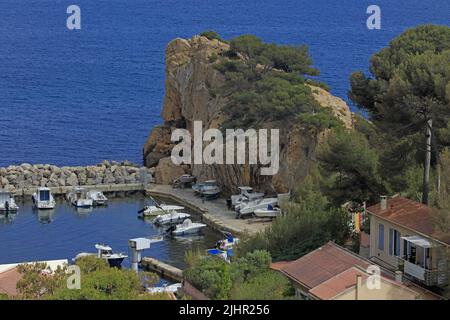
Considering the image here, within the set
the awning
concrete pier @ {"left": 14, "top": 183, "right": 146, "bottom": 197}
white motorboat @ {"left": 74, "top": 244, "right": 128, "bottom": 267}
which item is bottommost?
white motorboat @ {"left": 74, "top": 244, "right": 128, "bottom": 267}

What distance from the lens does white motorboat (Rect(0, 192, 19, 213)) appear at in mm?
48906

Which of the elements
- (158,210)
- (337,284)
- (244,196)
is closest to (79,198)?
(158,210)

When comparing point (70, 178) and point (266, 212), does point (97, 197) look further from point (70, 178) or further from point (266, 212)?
point (266, 212)

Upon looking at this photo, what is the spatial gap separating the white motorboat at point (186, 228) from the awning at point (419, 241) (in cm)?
1916

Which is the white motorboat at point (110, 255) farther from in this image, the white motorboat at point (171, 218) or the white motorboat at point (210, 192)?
the white motorboat at point (210, 192)

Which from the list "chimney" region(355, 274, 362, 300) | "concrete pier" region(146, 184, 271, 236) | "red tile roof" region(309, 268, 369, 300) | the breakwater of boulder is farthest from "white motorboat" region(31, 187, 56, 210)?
"chimney" region(355, 274, 362, 300)

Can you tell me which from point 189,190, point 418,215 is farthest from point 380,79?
point 189,190

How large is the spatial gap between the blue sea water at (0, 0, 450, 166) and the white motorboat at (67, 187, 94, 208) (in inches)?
412

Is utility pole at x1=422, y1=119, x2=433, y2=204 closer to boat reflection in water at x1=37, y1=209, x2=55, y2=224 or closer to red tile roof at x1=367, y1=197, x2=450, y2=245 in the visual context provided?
red tile roof at x1=367, y1=197, x2=450, y2=245

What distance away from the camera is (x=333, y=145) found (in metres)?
33.6

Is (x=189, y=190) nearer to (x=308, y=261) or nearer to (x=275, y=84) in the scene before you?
(x=275, y=84)

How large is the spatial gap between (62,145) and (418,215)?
4256 centimetres

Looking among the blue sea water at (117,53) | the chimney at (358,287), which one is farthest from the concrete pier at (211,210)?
the chimney at (358,287)

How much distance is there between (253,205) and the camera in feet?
152
